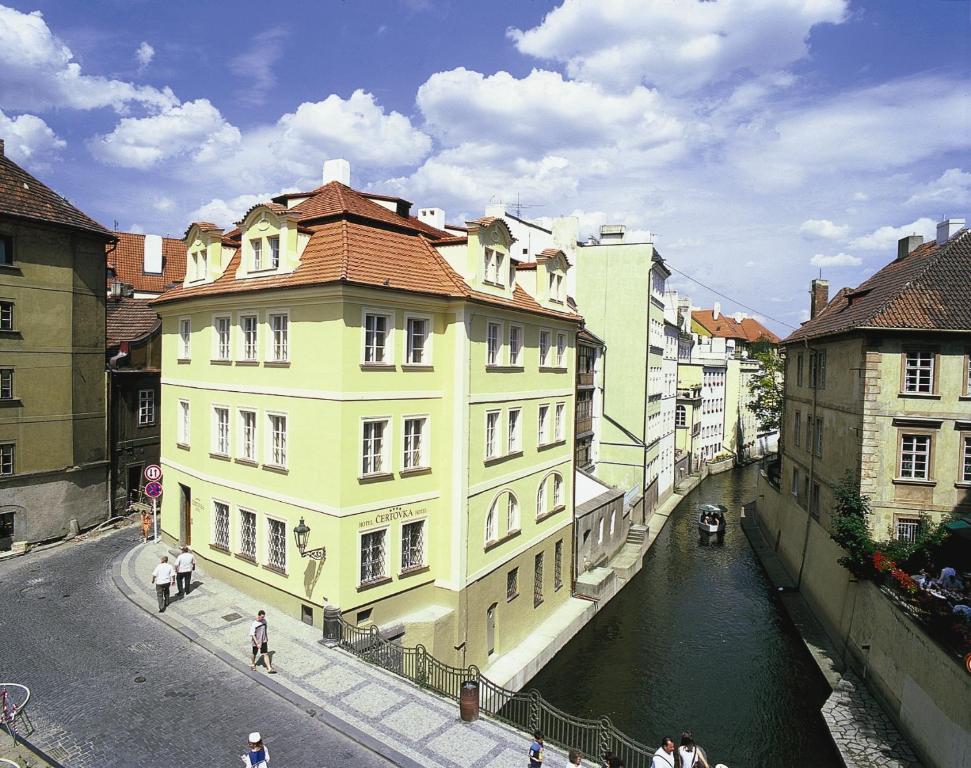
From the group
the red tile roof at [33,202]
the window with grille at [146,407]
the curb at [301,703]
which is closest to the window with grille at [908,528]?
the curb at [301,703]

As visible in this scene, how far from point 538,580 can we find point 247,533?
11.6 meters

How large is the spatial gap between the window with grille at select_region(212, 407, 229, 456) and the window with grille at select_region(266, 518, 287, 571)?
11.7 ft

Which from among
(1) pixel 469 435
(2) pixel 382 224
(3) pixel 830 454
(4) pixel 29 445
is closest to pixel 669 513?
(3) pixel 830 454

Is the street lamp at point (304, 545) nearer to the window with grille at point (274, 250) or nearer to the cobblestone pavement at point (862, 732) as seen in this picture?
the window with grille at point (274, 250)

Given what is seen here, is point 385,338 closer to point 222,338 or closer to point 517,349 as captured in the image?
point 517,349

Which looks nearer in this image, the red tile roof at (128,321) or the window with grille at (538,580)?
the window with grille at (538,580)

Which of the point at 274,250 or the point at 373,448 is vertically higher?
the point at 274,250

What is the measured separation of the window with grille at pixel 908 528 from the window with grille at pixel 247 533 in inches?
915

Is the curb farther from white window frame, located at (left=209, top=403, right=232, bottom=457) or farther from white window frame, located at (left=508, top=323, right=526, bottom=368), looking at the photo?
white window frame, located at (left=508, top=323, right=526, bottom=368)

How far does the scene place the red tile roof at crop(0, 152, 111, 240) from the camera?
25.3 metres

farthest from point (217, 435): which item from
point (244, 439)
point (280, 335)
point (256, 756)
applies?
point (256, 756)

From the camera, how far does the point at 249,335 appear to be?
2058 cm

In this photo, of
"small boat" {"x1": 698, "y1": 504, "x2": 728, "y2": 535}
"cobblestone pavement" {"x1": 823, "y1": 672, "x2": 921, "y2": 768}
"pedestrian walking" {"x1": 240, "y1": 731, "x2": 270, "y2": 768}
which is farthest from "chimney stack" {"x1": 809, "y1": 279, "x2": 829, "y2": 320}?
"pedestrian walking" {"x1": 240, "y1": 731, "x2": 270, "y2": 768}

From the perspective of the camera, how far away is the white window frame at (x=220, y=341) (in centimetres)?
2125
